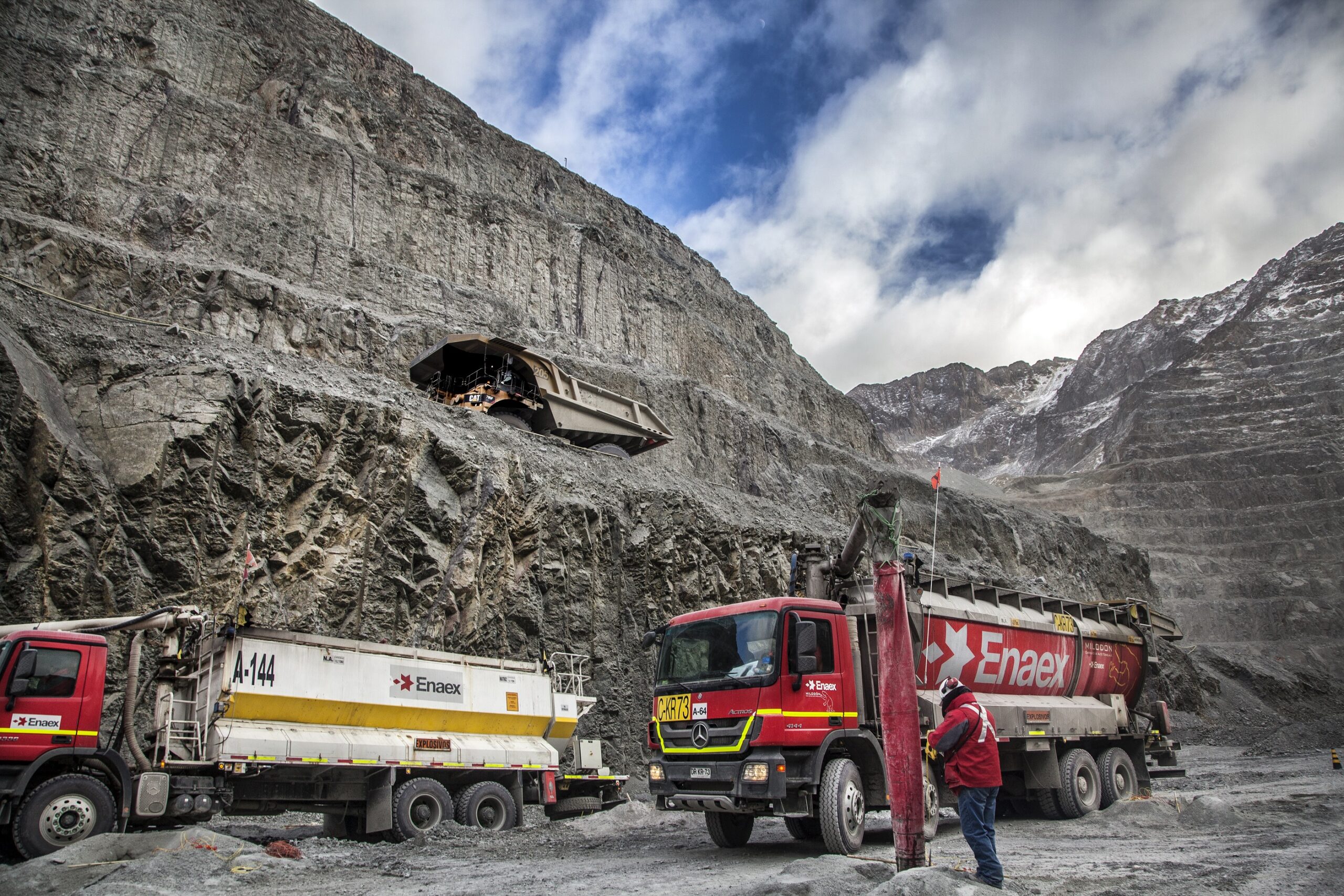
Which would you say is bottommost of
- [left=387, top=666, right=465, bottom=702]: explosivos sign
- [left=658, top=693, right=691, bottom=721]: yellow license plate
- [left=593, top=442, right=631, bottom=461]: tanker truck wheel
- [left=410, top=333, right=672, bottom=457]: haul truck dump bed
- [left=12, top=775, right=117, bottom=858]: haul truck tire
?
[left=12, top=775, right=117, bottom=858]: haul truck tire

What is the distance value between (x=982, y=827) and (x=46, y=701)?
29.0 ft

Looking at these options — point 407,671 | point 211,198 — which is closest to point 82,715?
point 407,671

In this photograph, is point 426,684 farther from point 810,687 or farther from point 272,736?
point 810,687

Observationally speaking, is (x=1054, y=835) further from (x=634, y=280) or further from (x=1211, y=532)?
(x=1211, y=532)

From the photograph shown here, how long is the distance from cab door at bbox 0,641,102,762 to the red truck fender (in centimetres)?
15

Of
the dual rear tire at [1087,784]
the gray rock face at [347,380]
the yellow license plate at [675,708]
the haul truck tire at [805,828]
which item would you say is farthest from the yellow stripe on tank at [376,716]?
the dual rear tire at [1087,784]

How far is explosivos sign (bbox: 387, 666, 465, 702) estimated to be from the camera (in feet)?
36.9

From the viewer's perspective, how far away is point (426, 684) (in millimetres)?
11539

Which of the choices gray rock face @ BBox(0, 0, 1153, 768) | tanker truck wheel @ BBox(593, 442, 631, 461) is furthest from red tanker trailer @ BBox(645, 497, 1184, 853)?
tanker truck wheel @ BBox(593, 442, 631, 461)

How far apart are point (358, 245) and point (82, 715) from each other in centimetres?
2750

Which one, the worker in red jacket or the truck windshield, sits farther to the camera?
the truck windshield

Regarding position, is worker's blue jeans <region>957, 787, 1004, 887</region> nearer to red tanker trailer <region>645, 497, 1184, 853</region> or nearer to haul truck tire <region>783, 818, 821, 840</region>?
red tanker trailer <region>645, 497, 1184, 853</region>

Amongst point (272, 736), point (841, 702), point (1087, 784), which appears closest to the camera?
point (841, 702)

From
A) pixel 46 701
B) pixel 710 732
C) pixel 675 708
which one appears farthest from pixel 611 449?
pixel 46 701
